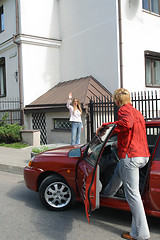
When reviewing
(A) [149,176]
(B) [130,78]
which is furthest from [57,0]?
(A) [149,176]

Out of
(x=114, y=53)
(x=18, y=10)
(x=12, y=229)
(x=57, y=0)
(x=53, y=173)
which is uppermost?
(x=57, y=0)

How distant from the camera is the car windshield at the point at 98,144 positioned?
363cm

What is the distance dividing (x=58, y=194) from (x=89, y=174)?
3.65 feet

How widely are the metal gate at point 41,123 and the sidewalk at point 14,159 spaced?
5.71ft

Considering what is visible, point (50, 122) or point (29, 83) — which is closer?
point (50, 122)

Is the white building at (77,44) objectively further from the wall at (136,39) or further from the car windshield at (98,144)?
the car windshield at (98,144)

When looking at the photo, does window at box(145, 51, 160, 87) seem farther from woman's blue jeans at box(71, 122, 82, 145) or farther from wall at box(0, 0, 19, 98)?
wall at box(0, 0, 19, 98)

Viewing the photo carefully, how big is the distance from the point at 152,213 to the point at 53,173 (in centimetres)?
176

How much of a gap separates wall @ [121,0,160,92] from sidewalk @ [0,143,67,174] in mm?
5027

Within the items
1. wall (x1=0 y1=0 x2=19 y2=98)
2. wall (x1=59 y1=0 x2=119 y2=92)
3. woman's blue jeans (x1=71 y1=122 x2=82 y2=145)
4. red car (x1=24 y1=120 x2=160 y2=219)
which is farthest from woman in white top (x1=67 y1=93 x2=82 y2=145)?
wall (x1=0 y1=0 x2=19 y2=98)

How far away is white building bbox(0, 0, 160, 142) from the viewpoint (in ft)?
36.8

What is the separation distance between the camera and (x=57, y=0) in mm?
13945

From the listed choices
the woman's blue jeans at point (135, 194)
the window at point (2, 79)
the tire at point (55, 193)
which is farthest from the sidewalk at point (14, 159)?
the window at point (2, 79)

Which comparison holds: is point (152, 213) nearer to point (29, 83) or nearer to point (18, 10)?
point (29, 83)
